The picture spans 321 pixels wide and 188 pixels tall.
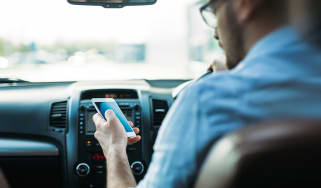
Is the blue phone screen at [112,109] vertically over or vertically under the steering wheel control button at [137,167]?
over

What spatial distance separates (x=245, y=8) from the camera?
1510 millimetres

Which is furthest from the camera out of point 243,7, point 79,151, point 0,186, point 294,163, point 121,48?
point 121,48

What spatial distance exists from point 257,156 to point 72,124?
2.69m

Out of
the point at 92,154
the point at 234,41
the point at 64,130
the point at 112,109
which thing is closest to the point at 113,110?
the point at 112,109

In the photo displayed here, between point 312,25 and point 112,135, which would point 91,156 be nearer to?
point 112,135

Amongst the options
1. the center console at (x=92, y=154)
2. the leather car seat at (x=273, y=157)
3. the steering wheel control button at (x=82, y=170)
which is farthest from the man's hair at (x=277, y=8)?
the steering wheel control button at (x=82, y=170)

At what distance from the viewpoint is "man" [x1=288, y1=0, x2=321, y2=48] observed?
1443 mm

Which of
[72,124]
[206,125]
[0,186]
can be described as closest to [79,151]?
[72,124]

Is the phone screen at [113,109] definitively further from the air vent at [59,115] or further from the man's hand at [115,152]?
the air vent at [59,115]

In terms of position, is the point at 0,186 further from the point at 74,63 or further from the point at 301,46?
the point at 74,63

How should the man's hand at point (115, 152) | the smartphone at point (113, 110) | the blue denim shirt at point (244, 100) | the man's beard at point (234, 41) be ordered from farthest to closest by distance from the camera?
the smartphone at point (113, 110) < the man's hand at point (115, 152) < the man's beard at point (234, 41) < the blue denim shirt at point (244, 100)

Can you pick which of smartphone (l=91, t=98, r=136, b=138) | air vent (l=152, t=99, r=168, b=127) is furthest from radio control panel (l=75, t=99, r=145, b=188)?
smartphone (l=91, t=98, r=136, b=138)

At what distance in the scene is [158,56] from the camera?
715cm

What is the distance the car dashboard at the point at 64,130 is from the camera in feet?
12.0
